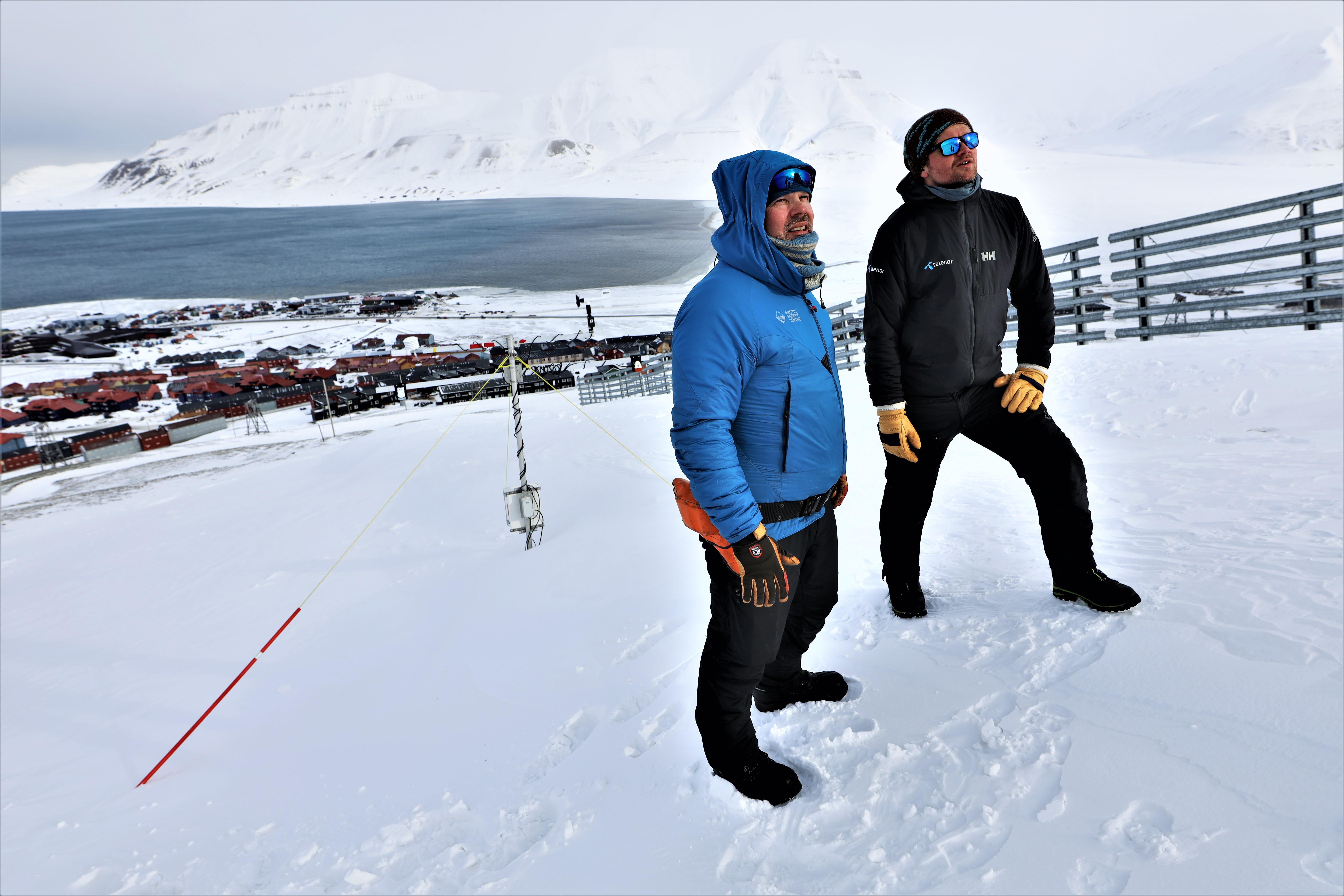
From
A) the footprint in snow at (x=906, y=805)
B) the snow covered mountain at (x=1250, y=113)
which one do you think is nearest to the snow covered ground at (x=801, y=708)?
the footprint in snow at (x=906, y=805)

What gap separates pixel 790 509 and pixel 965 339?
1.05 m

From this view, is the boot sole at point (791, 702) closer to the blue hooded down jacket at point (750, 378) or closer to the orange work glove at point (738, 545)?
the orange work glove at point (738, 545)

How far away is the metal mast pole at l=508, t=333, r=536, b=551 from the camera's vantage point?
5301 mm

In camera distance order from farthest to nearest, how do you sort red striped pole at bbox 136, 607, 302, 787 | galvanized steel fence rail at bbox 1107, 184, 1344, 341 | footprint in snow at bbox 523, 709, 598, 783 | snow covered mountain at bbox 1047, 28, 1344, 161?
snow covered mountain at bbox 1047, 28, 1344, 161, galvanized steel fence rail at bbox 1107, 184, 1344, 341, red striped pole at bbox 136, 607, 302, 787, footprint in snow at bbox 523, 709, 598, 783

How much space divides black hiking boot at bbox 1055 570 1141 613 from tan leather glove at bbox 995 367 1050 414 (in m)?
0.69

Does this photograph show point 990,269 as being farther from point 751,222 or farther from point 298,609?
point 298,609

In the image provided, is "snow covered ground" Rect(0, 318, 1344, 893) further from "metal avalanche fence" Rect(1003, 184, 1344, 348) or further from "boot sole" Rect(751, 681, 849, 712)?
"metal avalanche fence" Rect(1003, 184, 1344, 348)

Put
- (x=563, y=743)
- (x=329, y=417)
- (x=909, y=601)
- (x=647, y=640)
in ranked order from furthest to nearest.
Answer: (x=329, y=417), (x=647, y=640), (x=909, y=601), (x=563, y=743)

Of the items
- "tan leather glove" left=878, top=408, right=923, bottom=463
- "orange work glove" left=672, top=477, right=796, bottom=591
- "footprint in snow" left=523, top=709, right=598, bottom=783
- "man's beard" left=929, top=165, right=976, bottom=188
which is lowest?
"footprint in snow" left=523, top=709, right=598, bottom=783

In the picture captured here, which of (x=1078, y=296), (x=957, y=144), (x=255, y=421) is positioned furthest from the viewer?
(x=255, y=421)

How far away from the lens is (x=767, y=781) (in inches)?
74.7

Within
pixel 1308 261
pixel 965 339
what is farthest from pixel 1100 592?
pixel 1308 261

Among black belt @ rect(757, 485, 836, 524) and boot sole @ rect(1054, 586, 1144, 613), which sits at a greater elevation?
black belt @ rect(757, 485, 836, 524)

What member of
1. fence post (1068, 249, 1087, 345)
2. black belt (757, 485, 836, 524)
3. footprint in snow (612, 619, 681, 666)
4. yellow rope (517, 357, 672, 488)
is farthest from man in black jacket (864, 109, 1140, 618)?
fence post (1068, 249, 1087, 345)
